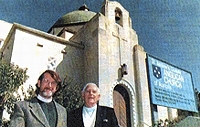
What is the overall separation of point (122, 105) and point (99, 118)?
876 centimetres

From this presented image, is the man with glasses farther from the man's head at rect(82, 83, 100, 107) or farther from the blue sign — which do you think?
the blue sign

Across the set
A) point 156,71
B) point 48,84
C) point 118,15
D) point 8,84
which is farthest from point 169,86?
point 48,84

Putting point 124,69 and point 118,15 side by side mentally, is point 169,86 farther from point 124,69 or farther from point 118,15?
point 118,15

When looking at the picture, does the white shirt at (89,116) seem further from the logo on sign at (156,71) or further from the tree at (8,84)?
the logo on sign at (156,71)

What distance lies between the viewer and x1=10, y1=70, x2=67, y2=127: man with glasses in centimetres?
189

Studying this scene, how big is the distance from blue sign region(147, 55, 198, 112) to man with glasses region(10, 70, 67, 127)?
988 centimetres

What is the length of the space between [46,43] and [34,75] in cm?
204

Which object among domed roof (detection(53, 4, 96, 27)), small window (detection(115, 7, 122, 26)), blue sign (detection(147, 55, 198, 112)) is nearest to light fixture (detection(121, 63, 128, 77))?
blue sign (detection(147, 55, 198, 112))

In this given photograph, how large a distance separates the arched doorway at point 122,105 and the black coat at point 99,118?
810cm

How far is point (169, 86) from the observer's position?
1276cm

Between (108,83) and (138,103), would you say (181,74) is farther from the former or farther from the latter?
(108,83)

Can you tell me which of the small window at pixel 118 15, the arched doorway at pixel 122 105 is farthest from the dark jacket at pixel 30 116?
the small window at pixel 118 15

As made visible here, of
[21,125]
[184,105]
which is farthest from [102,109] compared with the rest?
[184,105]

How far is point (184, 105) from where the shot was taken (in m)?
12.8
